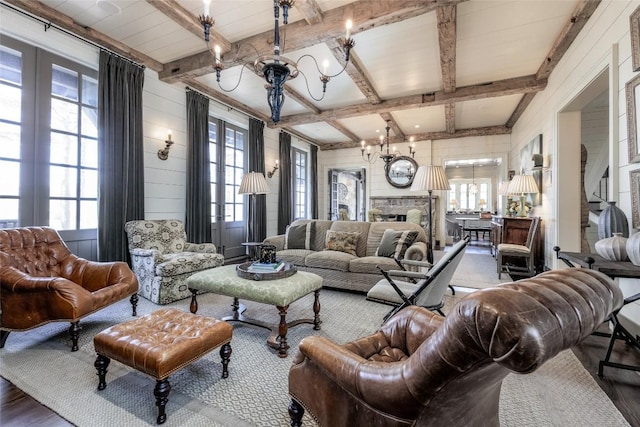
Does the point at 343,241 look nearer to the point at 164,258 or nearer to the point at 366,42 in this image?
the point at 164,258

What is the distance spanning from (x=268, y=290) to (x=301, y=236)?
2342mm

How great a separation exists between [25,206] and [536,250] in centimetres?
659

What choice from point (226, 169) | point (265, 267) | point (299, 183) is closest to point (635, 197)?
point (265, 267)

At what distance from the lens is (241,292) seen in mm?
2309

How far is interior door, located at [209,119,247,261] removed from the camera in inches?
202

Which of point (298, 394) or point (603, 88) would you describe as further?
point (603, 88)

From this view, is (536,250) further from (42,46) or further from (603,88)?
(42,46)

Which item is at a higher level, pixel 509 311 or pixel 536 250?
pixel 509 311

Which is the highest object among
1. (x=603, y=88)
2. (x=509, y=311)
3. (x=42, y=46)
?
(x=42, y=46)

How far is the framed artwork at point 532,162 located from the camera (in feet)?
15.0

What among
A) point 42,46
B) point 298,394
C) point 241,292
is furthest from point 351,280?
point 42,46

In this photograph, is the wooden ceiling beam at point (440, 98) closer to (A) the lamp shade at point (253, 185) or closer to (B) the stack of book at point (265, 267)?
(A) the lamp shade at point (253, 185)

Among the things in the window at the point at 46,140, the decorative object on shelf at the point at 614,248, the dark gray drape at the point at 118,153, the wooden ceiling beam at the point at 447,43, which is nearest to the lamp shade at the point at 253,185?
the dark gray drape at the point at 118,153

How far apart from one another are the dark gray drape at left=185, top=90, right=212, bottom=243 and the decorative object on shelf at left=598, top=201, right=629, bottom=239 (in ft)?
15.8
